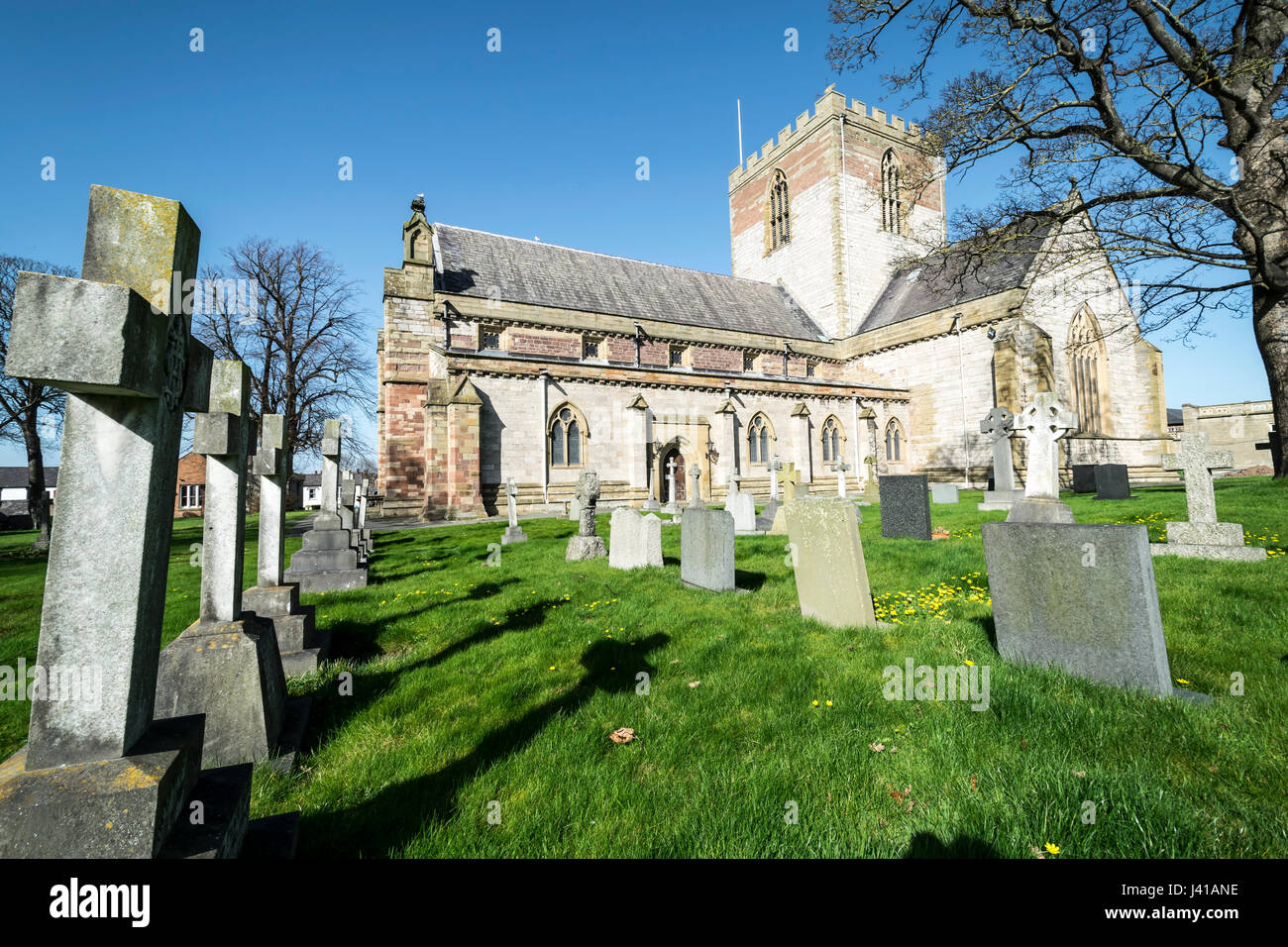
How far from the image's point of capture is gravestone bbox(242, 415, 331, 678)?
4137mm

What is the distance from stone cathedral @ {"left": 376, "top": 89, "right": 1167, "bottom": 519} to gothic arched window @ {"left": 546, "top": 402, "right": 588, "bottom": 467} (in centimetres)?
8

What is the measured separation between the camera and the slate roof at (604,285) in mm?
23688

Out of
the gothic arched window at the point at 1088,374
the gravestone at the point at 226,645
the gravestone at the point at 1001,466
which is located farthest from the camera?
the gothic arched window at the point at 1088,374

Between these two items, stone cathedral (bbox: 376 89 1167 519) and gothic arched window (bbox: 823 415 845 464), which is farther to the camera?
gothic arched window (bbox: 823 415 845 464)

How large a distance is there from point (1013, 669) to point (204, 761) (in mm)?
4694

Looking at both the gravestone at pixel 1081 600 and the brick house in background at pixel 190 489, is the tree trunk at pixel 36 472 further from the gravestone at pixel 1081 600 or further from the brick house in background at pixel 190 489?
the gravestone at pixel 1081 600

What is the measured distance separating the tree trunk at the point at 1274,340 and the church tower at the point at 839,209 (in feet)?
65.9

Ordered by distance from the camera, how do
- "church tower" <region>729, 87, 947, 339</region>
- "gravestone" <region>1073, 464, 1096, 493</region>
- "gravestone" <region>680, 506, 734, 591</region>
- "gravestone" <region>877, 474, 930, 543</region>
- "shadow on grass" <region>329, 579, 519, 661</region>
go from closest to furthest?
1. "shadow on grass" <region>329, 579, 519, 661</region>
2. "gravestone" <region>680, 506, 734, 591</region>
3. "gravestone" <region>877, 474, 930, 543</region>
4. "gravestone" <region>1073, 464, 1096, 493</region>
5. "church tower" <region>729, 87, 947, 339</region>

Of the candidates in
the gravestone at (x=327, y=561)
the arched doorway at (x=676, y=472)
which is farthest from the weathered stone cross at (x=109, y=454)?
the arched doorway at (x=676, y=472)

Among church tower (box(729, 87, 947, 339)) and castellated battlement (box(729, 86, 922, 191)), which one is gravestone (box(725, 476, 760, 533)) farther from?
castellated battlement (box(729, 86, 922, 191))

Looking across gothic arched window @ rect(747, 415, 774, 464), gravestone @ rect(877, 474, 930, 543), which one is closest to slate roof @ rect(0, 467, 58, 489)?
gothic arched window @ rect(747, 415, 774, 464)

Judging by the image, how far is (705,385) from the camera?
22812mm

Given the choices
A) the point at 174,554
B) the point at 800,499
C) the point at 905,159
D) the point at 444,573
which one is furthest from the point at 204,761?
the point at 905,159
